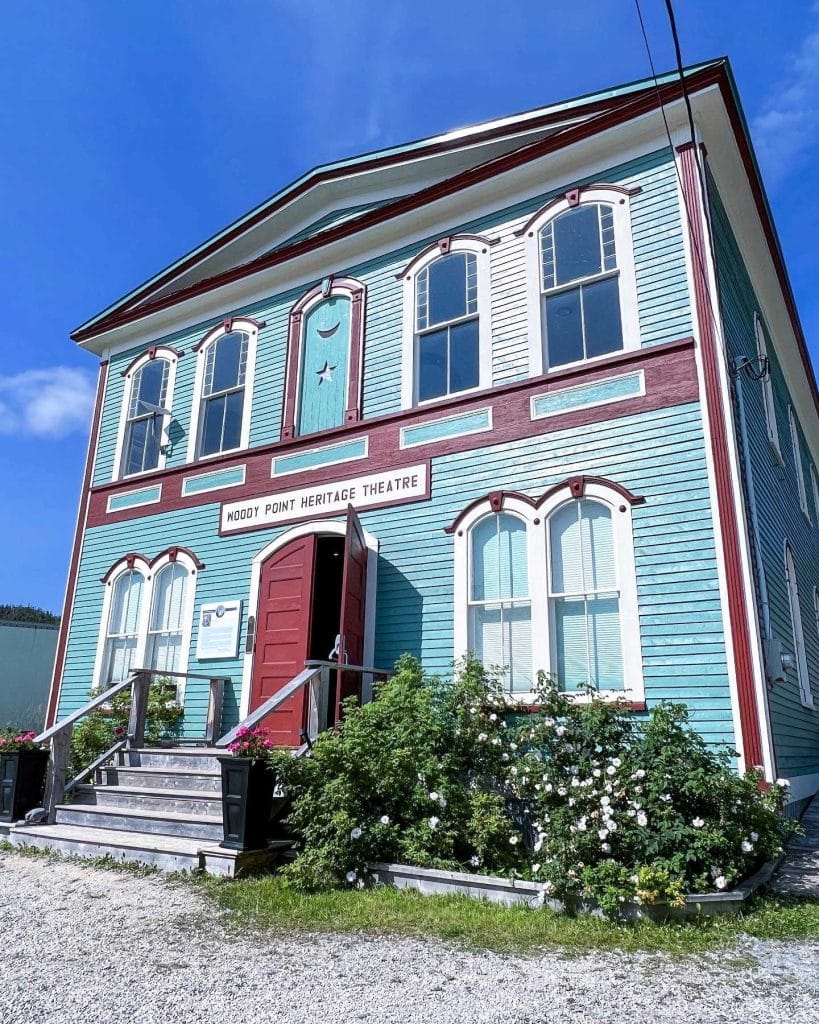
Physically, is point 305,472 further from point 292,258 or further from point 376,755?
point 376,755

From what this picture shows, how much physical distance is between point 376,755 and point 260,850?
1169 millimetres

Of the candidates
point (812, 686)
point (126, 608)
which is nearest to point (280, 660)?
point (126, 608)

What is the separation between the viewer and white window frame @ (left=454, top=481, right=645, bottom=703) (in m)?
7.27

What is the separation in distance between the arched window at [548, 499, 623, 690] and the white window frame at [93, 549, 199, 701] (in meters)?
5.25

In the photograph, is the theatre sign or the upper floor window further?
the upper floor window

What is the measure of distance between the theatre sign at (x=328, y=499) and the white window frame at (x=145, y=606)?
0.88 meters

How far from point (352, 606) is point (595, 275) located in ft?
15.0

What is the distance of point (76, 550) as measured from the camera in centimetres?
1258

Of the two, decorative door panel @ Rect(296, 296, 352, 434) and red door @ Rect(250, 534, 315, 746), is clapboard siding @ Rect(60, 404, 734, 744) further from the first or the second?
decorative door panel @ Rect(296, 296, 352, 434)

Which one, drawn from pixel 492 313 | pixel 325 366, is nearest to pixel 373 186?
pixel 325 366

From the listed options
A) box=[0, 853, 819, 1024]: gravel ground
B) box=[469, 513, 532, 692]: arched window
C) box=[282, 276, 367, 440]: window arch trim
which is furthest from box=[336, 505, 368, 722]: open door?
box=[0, 853, 819, 1024]: gravel ground

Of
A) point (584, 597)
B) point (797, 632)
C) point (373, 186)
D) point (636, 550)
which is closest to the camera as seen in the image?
point (636, 550)

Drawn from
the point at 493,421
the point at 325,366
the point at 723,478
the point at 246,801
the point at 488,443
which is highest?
the point at 325,366

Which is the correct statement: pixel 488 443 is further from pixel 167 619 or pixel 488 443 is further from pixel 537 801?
pixel 167 619
